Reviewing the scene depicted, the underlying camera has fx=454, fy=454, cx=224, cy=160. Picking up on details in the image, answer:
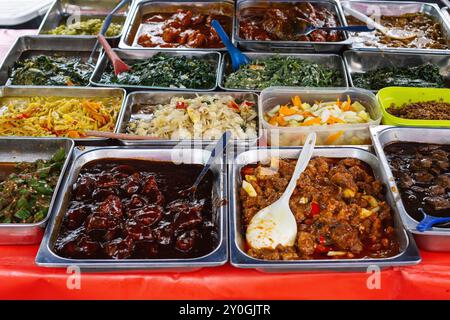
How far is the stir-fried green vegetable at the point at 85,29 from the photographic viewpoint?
4.21 meters

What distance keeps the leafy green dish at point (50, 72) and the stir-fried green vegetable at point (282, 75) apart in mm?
1210

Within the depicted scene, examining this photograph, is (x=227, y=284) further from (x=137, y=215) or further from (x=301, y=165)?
(x=301, y=165)

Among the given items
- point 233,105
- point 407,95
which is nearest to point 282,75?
point 233,105

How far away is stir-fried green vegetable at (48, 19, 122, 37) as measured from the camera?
4211 millimetres

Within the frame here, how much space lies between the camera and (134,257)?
2.09 metres

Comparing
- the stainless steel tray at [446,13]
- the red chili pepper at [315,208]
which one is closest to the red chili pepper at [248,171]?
the red chili pepper at [315,208]

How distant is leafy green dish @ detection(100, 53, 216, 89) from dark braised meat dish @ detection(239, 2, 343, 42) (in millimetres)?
618

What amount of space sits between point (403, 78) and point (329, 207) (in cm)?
168

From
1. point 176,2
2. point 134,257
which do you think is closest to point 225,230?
point 134,257

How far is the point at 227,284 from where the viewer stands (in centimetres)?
209

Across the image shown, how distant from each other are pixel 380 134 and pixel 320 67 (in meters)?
1.11

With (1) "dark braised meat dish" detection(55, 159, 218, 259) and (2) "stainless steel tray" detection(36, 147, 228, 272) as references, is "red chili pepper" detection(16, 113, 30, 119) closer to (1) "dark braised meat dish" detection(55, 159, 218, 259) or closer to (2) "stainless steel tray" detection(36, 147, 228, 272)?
(2) "stainless steel tray" detection(36, 147, 228, 272)
